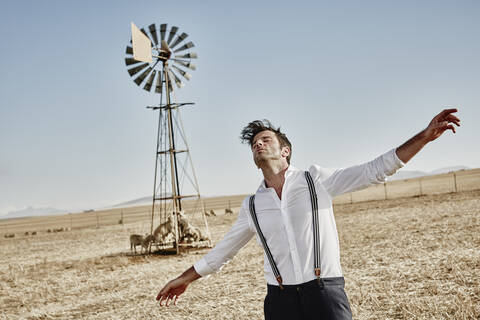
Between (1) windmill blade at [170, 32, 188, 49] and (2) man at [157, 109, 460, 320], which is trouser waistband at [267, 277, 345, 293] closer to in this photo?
(2) man at [157, 109, 460, 320]

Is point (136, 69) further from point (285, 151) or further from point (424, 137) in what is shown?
point (424, 137)

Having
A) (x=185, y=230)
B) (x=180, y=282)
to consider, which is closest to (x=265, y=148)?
(x=180, y=282)

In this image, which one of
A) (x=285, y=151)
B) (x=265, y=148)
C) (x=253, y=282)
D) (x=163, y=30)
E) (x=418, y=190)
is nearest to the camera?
(x=265, y=148)

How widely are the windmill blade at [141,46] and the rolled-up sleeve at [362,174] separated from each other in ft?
38.2

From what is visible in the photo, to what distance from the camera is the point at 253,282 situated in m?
8.58

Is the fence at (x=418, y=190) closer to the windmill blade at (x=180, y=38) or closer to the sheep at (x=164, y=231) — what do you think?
the sheep at (x=164, y=231)

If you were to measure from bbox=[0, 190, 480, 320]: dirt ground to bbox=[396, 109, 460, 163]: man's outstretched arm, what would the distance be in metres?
3.67

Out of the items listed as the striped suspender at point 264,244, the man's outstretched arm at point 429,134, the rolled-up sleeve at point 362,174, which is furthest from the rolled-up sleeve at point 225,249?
the man's outstretched arm at point 429,134

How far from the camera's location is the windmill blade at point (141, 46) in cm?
1331

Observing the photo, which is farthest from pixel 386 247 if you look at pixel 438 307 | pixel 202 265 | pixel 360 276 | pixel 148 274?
pixel 202 265

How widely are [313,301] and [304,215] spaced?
0.52 metres

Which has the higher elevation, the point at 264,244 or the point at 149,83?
the point at 149,83

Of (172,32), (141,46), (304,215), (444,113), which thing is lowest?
(304,215)

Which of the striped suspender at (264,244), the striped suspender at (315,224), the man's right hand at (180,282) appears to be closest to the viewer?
the striped suspender at (315,224)
